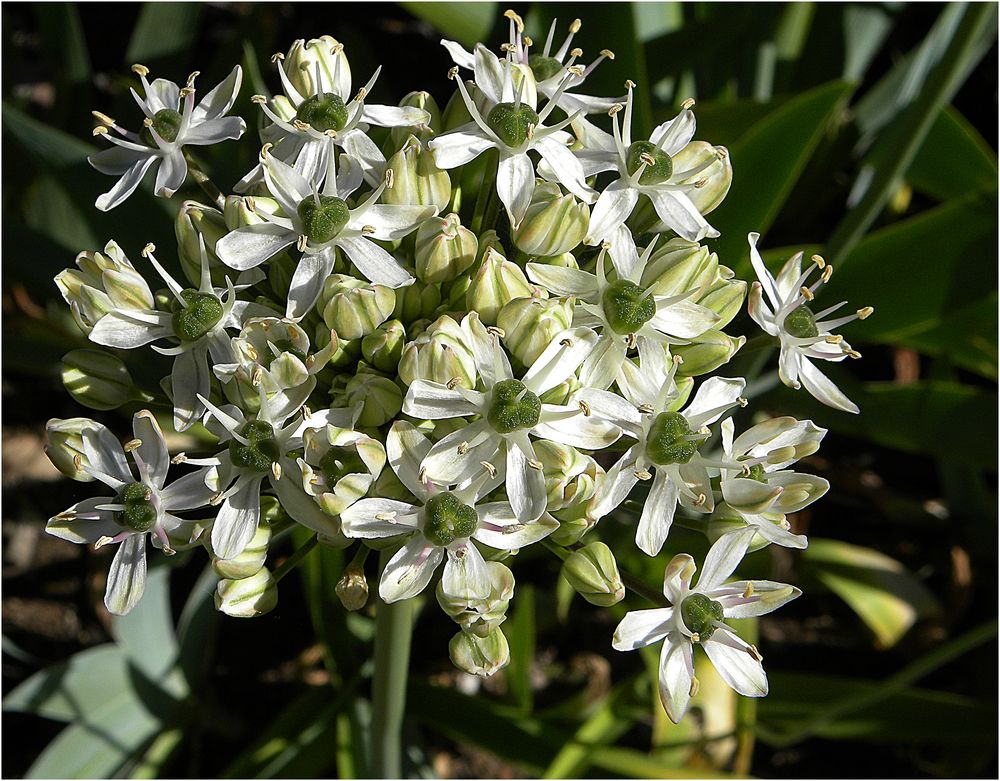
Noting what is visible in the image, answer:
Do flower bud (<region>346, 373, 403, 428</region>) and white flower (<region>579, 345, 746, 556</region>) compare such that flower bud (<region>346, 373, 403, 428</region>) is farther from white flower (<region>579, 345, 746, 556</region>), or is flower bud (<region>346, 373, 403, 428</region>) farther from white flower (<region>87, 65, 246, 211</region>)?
white flower (<region>87, 65, 246, 211</region>)

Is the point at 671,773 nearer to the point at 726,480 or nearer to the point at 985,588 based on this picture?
the point at 726,480

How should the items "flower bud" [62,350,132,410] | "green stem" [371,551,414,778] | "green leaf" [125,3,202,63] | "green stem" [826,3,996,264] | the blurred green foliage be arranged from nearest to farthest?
"flower bud" [62,350,132,410] < "green stem" [371,551,414,778] < "green stem" [826,3,996,264] < the blurred green foliage < "green leaf" [125,3,202,63]

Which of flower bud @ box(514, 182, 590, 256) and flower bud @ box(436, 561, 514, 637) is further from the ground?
flower bud @ box(514, 182, 590, 256)

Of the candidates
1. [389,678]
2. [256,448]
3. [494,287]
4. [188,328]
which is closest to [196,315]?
[188,328]

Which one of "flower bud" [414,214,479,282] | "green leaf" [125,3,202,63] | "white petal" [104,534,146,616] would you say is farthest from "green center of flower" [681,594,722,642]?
"green leaf" [125,3,202,63]

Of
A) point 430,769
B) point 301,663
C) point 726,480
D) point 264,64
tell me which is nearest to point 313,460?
point 726,480

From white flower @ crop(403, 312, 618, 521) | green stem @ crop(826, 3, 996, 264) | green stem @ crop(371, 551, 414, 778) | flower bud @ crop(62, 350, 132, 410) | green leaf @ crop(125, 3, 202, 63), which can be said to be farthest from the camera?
green leaf @ crop(125, 3, 202, 63)
